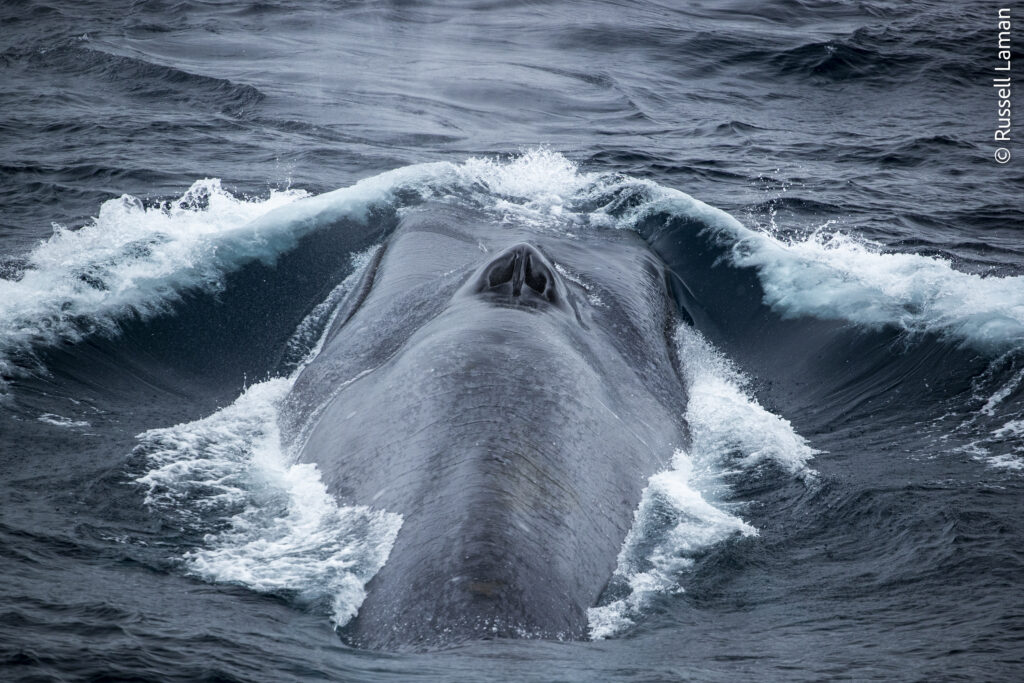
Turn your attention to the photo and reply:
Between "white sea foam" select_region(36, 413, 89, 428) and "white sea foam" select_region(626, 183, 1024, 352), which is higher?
"white sea foam" select_region(626, 183, 1024, 352)

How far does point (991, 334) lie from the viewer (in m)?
12.3

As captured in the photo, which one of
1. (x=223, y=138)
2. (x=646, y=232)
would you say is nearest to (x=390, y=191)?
(x=646, y=232)

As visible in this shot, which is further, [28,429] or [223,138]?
[223,138]

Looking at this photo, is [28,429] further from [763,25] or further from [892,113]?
[763,25]

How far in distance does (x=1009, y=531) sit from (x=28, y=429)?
8.24 m

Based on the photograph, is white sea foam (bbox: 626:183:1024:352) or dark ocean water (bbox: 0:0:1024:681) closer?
dark ocean water (bbox: 0:0:1024:681)

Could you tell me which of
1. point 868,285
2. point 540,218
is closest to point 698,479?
point 868,285

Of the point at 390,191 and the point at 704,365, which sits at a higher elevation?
the point at 390,191

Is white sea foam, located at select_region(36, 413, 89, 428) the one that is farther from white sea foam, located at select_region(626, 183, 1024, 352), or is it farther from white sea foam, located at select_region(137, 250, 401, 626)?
white sea foam, located at select_region(626, 183, 1024, 352)

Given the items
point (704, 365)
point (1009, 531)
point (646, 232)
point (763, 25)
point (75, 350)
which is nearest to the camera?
point (1009, 531)

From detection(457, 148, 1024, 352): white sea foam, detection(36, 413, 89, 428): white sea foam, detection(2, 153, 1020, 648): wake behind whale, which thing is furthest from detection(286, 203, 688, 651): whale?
detection(457, 148, 1024, 352): white sea foam

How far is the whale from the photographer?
641 cm

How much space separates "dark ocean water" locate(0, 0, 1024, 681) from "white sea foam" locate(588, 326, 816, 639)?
1.9 inches

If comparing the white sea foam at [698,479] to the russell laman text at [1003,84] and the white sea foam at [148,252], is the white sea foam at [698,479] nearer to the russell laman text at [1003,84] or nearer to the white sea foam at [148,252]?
the white sea foam at [148,252]
